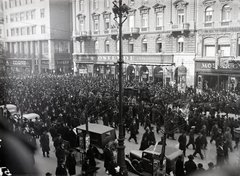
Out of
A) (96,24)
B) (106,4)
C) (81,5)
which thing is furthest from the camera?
(81,5)

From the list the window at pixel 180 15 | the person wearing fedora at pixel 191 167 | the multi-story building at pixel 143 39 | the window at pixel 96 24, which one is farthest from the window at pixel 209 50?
the person wearing fedora at pixel 191 167

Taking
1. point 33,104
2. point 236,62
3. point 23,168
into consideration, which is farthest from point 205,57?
point 23,168

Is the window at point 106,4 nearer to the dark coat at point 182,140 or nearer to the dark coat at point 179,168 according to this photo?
the dark coat at point 182,140

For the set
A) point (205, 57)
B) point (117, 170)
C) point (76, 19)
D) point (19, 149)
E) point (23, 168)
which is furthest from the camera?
point (76, 19)

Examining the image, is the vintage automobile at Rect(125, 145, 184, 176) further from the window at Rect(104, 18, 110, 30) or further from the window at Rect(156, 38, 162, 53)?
the window at Rect(104, 18, 110, 30)

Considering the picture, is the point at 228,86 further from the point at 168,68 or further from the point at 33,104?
the point at 33,104

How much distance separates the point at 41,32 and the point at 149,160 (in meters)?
46.0

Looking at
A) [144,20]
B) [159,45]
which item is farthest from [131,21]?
[159,45]

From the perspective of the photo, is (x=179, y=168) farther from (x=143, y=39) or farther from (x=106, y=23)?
(x=106, y=23)

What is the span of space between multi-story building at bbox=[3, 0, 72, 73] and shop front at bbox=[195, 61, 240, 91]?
1200 inches

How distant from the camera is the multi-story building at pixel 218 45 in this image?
27.6 meters

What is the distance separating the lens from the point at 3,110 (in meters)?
18.4

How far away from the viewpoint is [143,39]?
36.1 m

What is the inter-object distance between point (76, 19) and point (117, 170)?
39.3 metres
